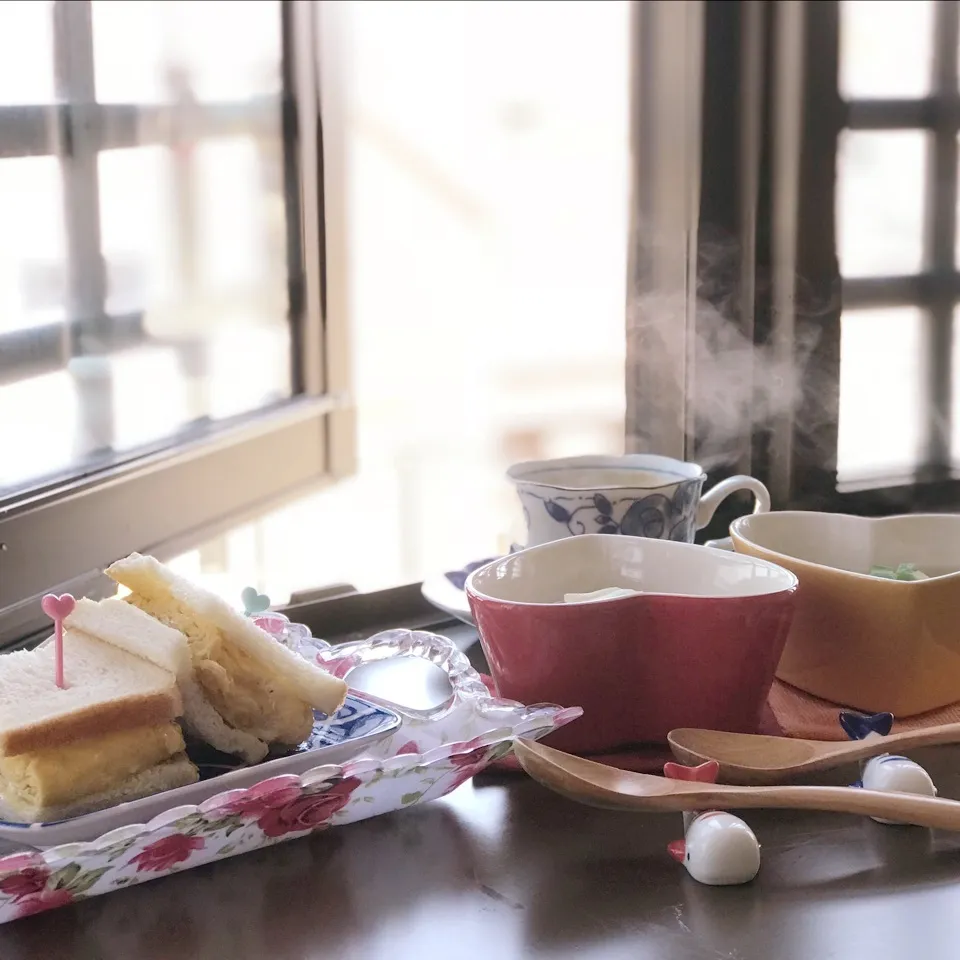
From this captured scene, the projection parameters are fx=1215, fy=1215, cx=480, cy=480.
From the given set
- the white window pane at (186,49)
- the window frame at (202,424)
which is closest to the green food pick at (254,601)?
the window frame at (202,424)

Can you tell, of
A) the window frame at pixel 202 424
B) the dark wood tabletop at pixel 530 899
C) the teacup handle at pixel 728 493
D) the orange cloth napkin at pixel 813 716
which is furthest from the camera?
the teacup handle at pixel 728 493

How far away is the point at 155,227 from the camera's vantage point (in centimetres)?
116

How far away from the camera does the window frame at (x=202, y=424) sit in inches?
35.3

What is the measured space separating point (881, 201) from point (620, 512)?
0.66 metres

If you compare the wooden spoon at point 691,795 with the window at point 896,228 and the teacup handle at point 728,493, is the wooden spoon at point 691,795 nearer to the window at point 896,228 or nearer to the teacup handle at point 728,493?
the teacup handle at point 728,493

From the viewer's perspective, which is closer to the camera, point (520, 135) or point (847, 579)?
point (847, 579)

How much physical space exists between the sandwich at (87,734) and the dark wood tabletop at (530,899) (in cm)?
5

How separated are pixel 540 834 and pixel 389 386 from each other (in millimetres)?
2895

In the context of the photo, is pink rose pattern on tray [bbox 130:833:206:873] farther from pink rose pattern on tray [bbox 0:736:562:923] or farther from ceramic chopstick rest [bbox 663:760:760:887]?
ceramic chopstick rest [bbox 663:760:760:887]

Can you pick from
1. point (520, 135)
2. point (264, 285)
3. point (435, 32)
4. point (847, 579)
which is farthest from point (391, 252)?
point (847, 579)

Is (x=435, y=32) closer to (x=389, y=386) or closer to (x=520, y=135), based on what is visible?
(x=520, y=135)

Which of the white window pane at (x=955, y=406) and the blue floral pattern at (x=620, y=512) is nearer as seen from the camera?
→ the blue floral pattern at (x=620, y=512)

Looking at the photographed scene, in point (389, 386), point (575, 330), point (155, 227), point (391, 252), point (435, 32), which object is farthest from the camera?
point (389, 386)

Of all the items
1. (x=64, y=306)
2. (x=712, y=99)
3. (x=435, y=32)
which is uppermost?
(x=435, y=32)
